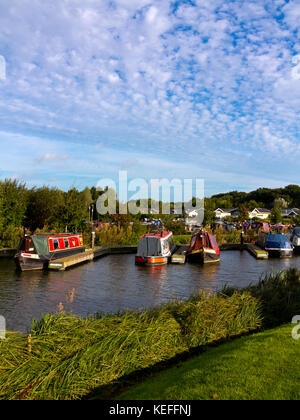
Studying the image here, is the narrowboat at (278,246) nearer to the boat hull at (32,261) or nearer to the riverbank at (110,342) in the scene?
the boat hull at (32,261)

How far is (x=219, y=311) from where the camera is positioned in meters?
10.7

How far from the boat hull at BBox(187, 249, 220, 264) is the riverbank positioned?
18.3 m

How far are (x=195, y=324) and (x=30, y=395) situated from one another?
16.1ft

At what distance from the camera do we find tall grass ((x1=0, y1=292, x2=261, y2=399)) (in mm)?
6723

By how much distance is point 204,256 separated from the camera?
30656 millimetres

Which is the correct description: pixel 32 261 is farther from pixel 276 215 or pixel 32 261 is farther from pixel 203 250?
pixel 276 215

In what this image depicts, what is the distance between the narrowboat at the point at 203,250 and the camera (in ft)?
101

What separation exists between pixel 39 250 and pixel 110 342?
20016 millimetres

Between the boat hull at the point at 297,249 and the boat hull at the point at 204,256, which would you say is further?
the boat hull at the point at 297,249

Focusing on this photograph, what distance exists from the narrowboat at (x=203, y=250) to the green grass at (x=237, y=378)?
22653 mm

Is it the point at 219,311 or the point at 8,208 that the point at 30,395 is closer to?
the point at 219,311

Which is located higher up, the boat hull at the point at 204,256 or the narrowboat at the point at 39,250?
the narrowboat at the point at 39,250

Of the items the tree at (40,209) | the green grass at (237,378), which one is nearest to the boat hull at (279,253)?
the tree at (40,209)
